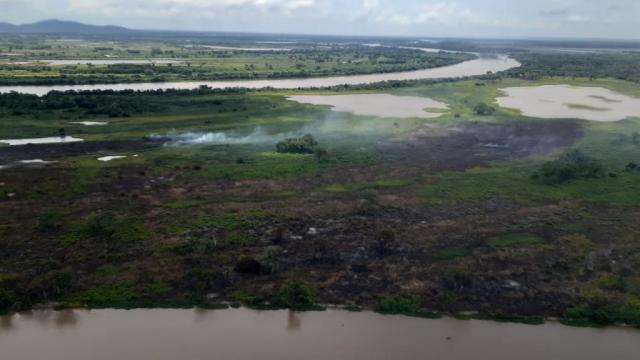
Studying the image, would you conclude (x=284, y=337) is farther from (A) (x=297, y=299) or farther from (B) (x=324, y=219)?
(B) (x=324, y=219)

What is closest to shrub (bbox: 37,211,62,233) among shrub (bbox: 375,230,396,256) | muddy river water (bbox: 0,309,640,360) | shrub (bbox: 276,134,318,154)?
muddy river water (bbox: 0,309,640,360)

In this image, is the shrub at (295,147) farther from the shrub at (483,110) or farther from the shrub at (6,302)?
the shrub at (483,110)

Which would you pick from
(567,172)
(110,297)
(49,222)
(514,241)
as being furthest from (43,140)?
(567,172)

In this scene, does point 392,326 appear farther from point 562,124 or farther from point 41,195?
point 562,124

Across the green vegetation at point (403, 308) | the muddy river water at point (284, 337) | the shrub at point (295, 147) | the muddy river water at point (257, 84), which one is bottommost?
the muddy river water at point (284, 337)

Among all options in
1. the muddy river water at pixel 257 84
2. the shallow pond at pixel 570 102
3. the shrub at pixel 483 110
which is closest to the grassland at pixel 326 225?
the shrub at pixel 483 110

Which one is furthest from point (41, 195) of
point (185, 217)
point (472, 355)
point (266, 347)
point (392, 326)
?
point (472, 355)

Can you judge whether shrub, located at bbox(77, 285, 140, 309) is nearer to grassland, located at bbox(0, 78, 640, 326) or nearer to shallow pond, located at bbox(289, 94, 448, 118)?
grassland, located at bbox(0, 78, 640, 326)
